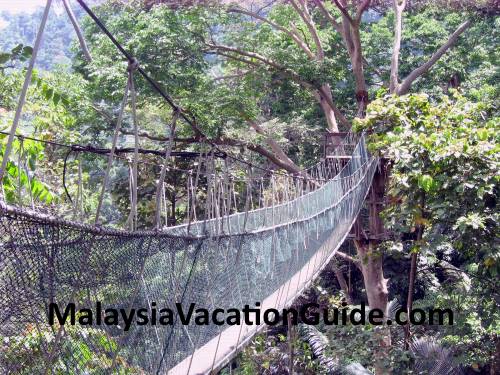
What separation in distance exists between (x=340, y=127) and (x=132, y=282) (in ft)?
21.8

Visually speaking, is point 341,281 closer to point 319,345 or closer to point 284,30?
point 319,345

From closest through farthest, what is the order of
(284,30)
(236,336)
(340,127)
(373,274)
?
(236,336)
(373,274)
(284,30)
(340,127)

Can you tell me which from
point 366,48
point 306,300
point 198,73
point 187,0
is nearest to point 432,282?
point 306,300

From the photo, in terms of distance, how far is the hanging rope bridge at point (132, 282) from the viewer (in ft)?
3.46

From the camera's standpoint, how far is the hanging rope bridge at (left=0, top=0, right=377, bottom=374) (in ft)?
3.46

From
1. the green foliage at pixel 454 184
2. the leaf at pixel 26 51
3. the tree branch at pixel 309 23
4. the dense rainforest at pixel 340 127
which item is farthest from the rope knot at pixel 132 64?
the tree branch at pixel 309 23

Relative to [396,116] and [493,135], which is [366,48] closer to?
[396,116]

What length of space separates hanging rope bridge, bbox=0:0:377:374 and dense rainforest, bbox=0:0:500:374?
831 millimetres

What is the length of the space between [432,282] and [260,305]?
15.9ft

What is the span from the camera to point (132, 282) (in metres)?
1.42

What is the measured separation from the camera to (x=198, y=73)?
5887 mm

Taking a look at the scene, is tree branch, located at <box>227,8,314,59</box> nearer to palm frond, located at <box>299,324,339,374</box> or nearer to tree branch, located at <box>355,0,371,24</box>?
tree branch, located at <box>355,0,371,24</box>

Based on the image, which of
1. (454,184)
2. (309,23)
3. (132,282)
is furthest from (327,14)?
(132,282)

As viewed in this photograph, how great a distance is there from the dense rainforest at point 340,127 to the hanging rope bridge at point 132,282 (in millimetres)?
831
